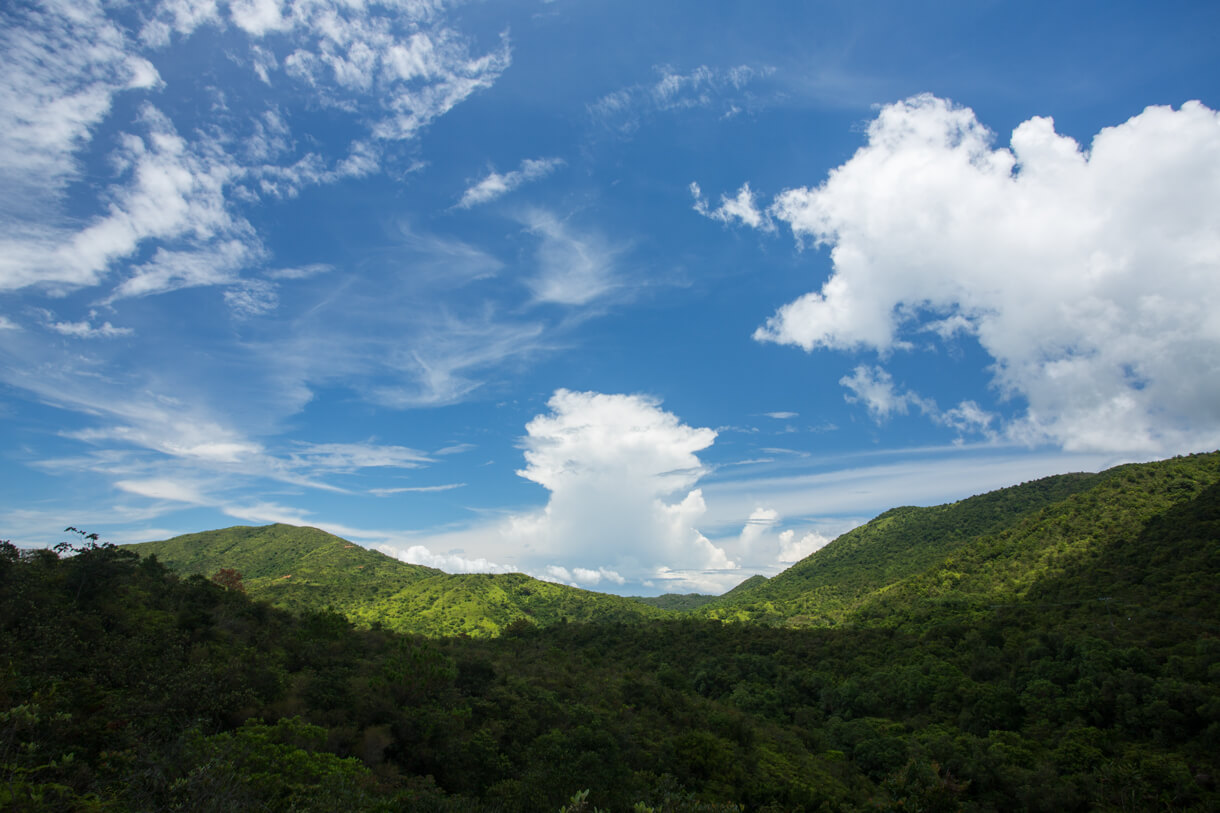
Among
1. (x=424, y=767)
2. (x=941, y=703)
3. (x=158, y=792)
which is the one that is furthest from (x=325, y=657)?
(x=941, y=703)

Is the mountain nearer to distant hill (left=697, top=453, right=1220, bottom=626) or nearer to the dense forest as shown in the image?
distant hill (left=697, top=453, right=1220, bottom=626)

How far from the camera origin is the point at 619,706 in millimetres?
42625

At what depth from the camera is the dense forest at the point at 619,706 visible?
17016mm

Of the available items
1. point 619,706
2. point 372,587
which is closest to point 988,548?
point 619,706

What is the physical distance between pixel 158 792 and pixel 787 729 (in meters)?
51.5

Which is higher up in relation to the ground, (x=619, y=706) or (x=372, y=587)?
(x=372, y=587)

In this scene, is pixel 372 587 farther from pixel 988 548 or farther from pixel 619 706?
pixel 988 548

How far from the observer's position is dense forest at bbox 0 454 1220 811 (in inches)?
670

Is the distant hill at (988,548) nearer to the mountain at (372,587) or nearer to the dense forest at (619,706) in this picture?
the dense forest at (619,706)

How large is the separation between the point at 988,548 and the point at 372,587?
145004mm

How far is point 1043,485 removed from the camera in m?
133

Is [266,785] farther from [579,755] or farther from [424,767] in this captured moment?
[579,755]

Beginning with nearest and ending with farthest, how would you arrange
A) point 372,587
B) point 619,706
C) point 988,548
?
1. point 619,706
2. point 988,548
3. point 372,587

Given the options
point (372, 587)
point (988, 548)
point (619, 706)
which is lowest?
point (619, 706)
